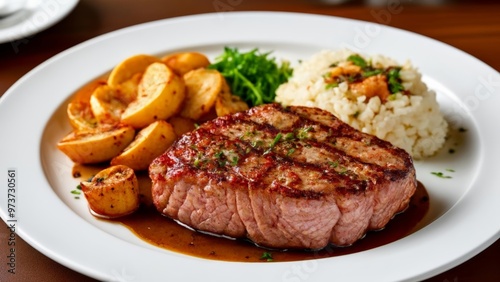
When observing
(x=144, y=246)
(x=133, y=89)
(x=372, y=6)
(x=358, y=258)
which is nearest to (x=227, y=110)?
(x=133, y=89)

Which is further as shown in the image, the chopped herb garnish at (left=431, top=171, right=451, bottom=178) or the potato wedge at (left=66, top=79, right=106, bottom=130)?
the potato wedge at (left=66, top=79, right=106, bottom=130)

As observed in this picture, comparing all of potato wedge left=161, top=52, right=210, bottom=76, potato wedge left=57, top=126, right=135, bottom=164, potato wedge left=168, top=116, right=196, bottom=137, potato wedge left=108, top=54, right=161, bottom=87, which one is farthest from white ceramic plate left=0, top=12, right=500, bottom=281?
potato wedge left=168, top=116, right=196, bottom=137

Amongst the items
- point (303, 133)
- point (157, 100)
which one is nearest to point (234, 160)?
point (303, 133)

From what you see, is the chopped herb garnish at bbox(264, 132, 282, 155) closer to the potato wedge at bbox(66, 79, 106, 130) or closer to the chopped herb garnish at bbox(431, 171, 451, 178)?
the chopped herb garnish at bbox(431, 171, 451, 178)

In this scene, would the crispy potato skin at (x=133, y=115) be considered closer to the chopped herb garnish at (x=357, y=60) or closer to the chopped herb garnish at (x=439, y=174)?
the chopped herb garnish at (x=357, y=60)

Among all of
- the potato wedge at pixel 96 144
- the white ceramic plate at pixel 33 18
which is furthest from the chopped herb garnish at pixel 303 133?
the white ceramic plate at pixel 33 18

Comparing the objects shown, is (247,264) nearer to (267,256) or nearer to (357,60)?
(267,256)
